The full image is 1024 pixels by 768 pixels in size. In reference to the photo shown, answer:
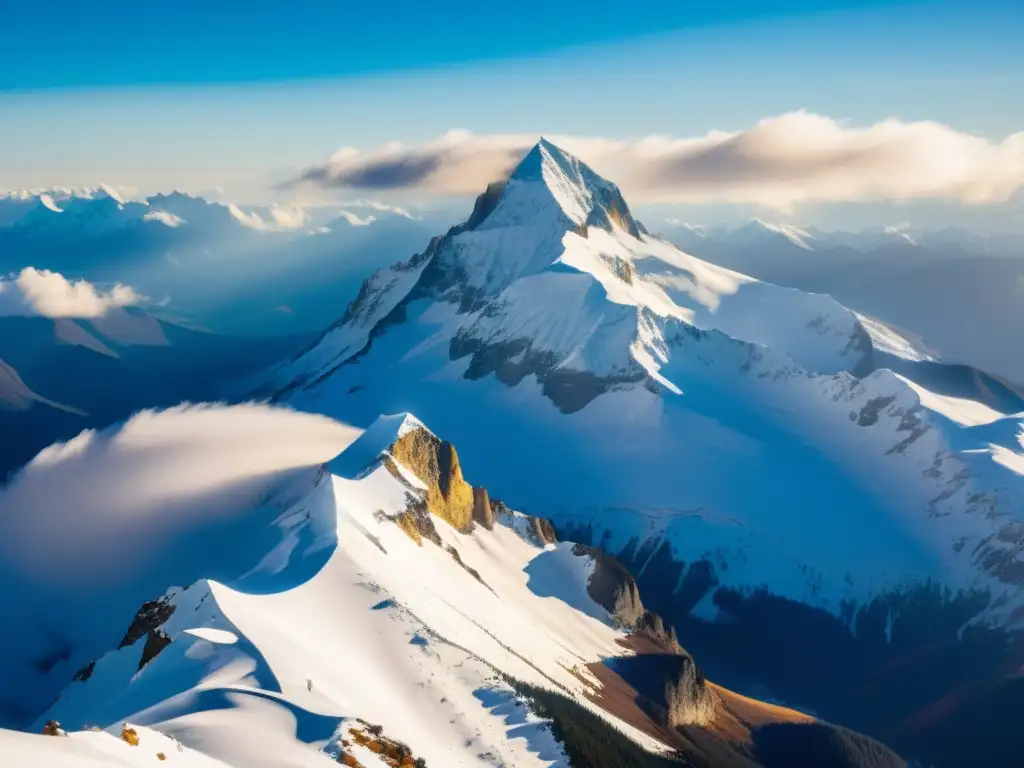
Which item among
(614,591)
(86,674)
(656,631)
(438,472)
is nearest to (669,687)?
(614,591)

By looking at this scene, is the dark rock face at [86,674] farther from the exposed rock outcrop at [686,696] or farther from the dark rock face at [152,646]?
the exposed rock outcrop at [686,696]

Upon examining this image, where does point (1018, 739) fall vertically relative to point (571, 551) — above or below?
below

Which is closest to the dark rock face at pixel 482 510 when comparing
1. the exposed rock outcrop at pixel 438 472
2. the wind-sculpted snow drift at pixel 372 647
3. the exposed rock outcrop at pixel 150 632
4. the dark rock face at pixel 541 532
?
the wind-sculpted snow drift at pixel 372 647

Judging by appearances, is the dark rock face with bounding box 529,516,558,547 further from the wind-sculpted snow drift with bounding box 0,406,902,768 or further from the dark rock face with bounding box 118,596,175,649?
the dark rock face with bounding box 118,596,175,649

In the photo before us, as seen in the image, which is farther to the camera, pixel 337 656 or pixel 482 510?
pixel 482 510

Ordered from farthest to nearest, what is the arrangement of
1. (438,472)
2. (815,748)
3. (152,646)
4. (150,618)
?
(438,472) < (815,748) < (150,618) < (152,646)

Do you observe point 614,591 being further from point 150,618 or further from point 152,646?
point 152,646

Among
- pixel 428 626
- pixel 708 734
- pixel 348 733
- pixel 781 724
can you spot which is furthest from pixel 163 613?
pixel 781 724

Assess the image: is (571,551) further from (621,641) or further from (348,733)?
(348,733)
